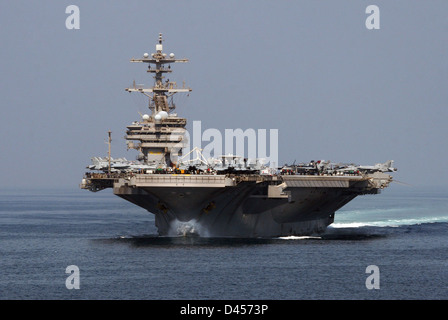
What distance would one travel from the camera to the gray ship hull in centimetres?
4403

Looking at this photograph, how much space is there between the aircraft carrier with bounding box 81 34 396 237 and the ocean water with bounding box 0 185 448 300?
128 centimetres

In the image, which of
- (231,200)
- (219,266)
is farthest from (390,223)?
(219,266)

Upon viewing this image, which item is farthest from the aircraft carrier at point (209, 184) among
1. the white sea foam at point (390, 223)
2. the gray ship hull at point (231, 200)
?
the white sea foam at point (390, 223)

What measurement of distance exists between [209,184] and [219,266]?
6092 millimetres

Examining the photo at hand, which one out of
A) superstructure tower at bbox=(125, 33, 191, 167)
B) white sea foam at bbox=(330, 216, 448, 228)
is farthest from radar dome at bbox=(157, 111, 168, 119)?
white sea foam at bbox=(330, 216, 448, 228)

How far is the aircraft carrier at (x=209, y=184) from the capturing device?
1779 inches

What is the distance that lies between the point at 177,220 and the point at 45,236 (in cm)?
936

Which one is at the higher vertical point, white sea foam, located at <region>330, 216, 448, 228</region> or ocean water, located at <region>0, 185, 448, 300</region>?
ocean water, located at <region>0, 185, 448, 300</region>

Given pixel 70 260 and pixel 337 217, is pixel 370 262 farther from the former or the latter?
pixel 337 217

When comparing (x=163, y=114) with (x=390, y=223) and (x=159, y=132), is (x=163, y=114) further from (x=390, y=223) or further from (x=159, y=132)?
(x=390, y=223)

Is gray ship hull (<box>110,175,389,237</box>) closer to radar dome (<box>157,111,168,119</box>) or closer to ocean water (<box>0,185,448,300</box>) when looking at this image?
ocean water (<box>0,185,448,300</box>)
